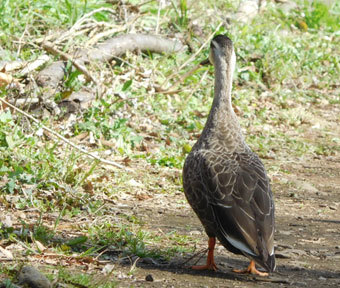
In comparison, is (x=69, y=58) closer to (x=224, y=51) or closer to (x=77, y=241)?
(x=224, y=51)

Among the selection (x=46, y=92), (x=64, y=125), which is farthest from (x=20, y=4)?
(x=64, y=125)

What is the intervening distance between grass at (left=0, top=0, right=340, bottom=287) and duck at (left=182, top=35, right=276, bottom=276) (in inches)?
22.1

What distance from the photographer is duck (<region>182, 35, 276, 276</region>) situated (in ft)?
14.6

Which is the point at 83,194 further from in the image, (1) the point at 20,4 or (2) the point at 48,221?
(1) the point at 20,4

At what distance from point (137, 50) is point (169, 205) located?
13.7 ft

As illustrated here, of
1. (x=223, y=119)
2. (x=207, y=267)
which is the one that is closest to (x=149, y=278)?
(x=207, y=267)

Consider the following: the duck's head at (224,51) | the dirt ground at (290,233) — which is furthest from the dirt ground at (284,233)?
the duck's head at (224,51)

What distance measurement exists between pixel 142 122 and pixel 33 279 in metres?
5.30

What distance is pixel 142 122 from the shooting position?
8883 mm

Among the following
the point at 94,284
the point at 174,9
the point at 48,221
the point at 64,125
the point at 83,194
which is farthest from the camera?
→ the point at 174,9

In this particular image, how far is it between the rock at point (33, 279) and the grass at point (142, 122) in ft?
0.82

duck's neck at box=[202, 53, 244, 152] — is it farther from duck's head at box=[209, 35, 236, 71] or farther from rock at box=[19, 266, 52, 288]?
rock at box=[19, 266, 52, 288]

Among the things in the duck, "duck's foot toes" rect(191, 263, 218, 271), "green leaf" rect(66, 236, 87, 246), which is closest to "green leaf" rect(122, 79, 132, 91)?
the duck

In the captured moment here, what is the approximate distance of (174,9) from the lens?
11.5m
